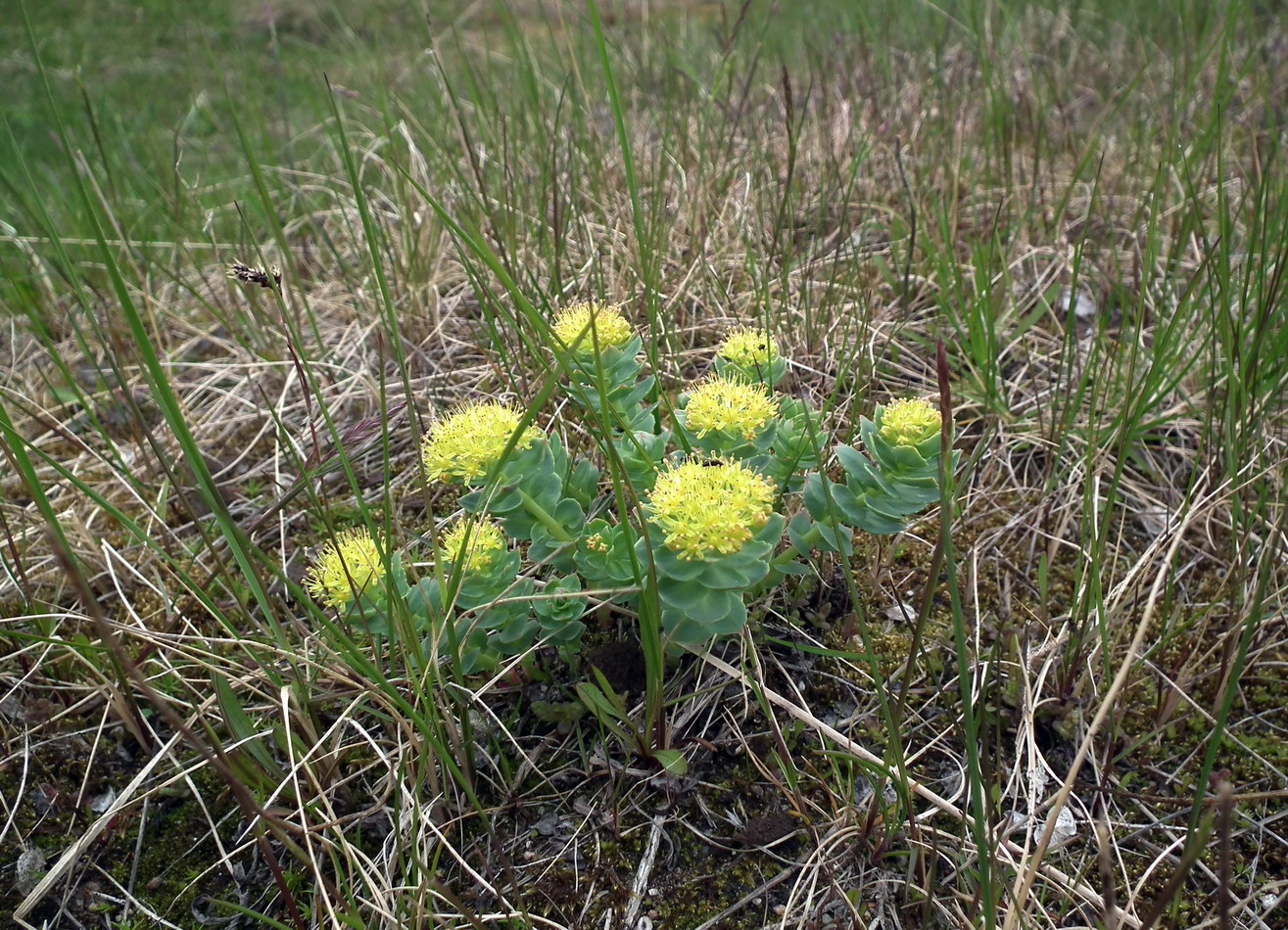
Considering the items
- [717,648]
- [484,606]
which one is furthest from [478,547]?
[717,648]

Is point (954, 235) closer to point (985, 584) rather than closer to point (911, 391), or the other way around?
point (911, 391)

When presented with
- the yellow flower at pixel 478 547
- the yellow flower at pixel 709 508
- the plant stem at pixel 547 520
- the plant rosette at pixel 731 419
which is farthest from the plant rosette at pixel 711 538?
the yellow flower at pixel 478 547

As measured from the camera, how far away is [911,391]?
7.34 feet

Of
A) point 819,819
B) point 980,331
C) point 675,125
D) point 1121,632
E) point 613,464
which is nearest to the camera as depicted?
point 613,464

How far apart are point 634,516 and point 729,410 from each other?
0.87 ft

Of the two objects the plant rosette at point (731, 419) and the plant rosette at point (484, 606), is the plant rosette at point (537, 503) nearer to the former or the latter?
the plant rosette at point (484, 606)

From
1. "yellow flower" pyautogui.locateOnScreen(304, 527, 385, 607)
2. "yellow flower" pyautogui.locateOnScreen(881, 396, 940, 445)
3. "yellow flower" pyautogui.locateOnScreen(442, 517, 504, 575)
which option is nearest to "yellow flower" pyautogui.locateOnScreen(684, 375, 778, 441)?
"yellow flower" pyautogui.locateOnScreen(881, 396, 940, 445)

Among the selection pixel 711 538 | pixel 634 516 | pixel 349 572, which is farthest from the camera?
pixel 634 516

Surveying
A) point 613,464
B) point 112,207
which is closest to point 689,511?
point 613,464

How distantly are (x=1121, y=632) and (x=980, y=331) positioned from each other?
2.76ft

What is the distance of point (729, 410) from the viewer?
1.48 m

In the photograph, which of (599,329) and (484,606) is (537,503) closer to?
(484,606)

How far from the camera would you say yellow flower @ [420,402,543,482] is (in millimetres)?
1422

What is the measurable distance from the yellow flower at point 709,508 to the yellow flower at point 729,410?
0.12 meters
